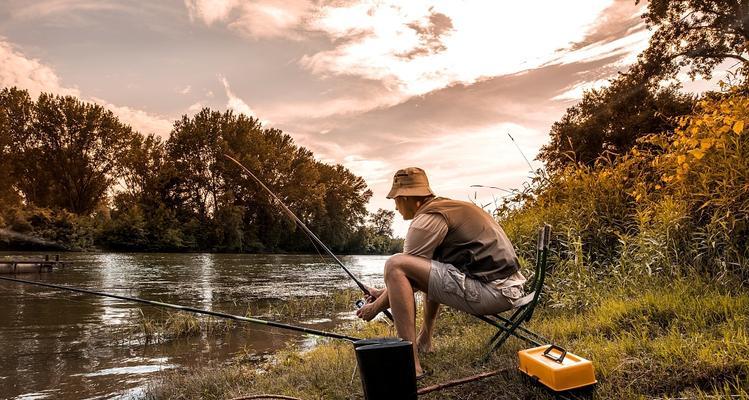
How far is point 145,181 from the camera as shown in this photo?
4809 centimetres

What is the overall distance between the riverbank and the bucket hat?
1.18m

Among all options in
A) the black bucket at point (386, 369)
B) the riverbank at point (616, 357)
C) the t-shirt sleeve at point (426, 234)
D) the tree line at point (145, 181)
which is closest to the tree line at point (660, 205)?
the riverbank at point (616, 357)

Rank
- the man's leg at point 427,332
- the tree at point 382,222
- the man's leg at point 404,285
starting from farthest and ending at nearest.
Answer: the tree at point 382,222 → the man's leg at point 427,332 → the man's leg at point 404,285

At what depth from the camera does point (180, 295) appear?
493 inches

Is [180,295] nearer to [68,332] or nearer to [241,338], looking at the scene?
[68,332]

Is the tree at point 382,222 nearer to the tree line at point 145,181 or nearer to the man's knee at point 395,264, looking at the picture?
the tree line at point 145,181

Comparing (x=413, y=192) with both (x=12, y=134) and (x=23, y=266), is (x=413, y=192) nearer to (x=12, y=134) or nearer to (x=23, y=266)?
(x=23, y=266)

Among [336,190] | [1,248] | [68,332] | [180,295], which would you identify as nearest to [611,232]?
[68,332]

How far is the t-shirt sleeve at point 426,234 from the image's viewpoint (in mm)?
3059

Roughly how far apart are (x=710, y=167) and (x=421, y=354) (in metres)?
2.68

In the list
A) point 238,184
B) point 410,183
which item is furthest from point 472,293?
point 238,184

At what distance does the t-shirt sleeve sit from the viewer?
306 centimetres

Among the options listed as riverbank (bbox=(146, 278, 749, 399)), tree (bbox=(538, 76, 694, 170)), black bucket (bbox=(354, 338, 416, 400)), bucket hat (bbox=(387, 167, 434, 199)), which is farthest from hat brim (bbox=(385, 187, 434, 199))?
tree (bbox=(538, 76, 694, 170))

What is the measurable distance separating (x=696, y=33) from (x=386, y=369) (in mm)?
21585
